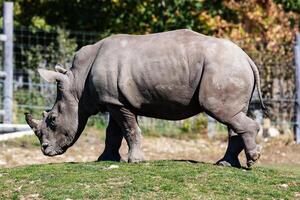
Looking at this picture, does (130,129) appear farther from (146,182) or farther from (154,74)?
(146,182)

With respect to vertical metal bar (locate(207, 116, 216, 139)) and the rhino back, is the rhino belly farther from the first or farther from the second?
vertical metal bar (locate(207, 116, 216, 139))

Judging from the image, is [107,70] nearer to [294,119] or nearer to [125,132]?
[125,132]

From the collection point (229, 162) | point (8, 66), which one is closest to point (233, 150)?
point (229, 162)

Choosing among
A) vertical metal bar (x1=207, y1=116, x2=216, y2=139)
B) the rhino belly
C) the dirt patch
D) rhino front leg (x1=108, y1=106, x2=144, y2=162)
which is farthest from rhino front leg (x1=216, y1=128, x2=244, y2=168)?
vertical metal bar (x1=207, y1=116, x2=216, y2=139)

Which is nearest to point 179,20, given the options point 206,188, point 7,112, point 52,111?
point 7,112

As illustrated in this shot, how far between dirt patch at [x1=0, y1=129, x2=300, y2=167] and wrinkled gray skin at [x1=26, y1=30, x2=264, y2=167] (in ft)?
14.2

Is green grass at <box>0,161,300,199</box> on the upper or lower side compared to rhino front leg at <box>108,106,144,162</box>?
lower

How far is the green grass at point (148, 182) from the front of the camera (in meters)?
9.11

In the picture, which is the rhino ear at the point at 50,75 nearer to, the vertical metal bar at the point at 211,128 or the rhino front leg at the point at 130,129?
the rhino front leg at the point at 130,129

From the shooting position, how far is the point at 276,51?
63.6 ft

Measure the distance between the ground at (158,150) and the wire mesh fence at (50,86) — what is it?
0.56 metres

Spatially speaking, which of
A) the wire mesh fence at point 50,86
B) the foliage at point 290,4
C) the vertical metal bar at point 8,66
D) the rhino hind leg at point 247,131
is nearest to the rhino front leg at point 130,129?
the rhino hind leg at point 247,131

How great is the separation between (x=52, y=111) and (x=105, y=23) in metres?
11.2

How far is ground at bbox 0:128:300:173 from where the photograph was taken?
15.9m
